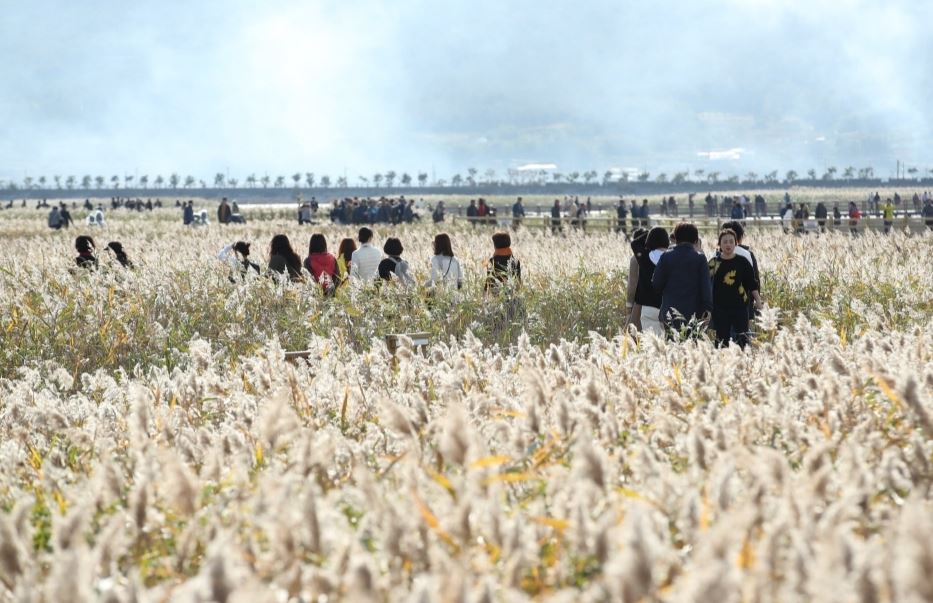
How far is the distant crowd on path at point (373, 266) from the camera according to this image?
491 inches

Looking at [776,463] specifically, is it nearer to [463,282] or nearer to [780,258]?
[463,282]

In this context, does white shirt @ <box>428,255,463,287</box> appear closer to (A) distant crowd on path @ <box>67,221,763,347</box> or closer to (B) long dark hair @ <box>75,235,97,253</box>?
(A) distant crowd on path @ <box>67,221,763,347</box>

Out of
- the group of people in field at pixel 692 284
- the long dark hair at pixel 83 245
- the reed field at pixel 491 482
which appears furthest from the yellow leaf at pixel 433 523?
the long dark hair at pixel 83 245

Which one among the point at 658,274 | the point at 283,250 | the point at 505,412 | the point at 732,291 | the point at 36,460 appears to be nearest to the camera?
the point at 505,412

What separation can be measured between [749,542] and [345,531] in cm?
112

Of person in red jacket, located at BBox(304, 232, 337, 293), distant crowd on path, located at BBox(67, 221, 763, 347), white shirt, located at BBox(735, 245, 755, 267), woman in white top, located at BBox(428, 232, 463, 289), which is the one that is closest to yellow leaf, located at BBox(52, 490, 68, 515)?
distant crowd on path, located at BBox(67, 221, 763, 347)

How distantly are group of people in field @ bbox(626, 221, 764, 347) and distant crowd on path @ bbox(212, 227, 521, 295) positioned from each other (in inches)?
73.9

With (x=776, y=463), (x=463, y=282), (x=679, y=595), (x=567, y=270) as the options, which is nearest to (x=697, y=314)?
(x=463, y=282)

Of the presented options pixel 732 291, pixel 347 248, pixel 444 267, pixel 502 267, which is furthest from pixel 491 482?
pixel 347 248

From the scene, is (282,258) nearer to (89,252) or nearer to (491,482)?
(89,252)

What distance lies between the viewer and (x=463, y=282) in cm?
1273

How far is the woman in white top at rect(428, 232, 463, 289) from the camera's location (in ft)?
41.1

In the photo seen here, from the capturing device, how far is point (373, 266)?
13648mm

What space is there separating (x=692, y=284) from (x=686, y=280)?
66mm
